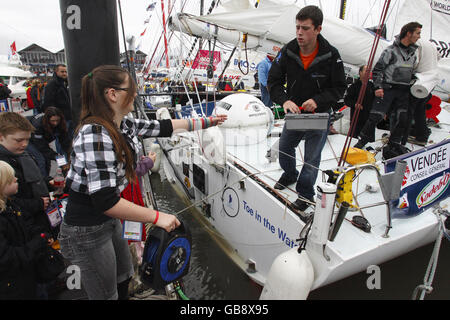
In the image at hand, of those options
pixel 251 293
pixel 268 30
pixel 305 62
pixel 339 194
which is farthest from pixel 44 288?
pixel 268 30

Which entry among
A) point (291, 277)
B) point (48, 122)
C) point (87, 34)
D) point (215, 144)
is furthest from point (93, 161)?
point (48, 122)

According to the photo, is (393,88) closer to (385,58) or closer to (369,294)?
(385,58)

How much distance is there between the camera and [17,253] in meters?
1.60

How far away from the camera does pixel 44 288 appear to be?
85.0 inches

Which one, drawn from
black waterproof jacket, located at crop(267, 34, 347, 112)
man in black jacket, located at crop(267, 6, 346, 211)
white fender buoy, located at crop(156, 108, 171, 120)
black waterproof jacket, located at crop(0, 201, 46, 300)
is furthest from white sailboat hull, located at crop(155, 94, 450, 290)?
black waterproof jacket, located at crop(0, 201, 46, 300)

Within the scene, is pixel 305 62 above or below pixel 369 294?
above

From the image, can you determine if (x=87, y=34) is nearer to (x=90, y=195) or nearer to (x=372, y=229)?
(x=90, y=195)

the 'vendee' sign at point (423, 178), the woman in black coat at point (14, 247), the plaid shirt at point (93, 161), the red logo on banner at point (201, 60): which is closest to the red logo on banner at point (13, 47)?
the red logo on banner at point (201, 60)

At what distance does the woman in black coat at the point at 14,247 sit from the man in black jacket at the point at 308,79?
1.87 m

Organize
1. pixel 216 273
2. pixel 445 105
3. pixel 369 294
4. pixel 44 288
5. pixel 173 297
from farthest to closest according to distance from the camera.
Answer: pixel 445 105
pixel 216 273
pixel 369 294
pixel 173 297
pixel 44 288

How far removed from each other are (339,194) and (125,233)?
147 centimetres

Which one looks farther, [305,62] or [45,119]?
[45,119]

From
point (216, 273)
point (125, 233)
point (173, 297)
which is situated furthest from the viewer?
point (216, 273)

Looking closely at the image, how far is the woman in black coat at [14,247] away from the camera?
5.14 ft
